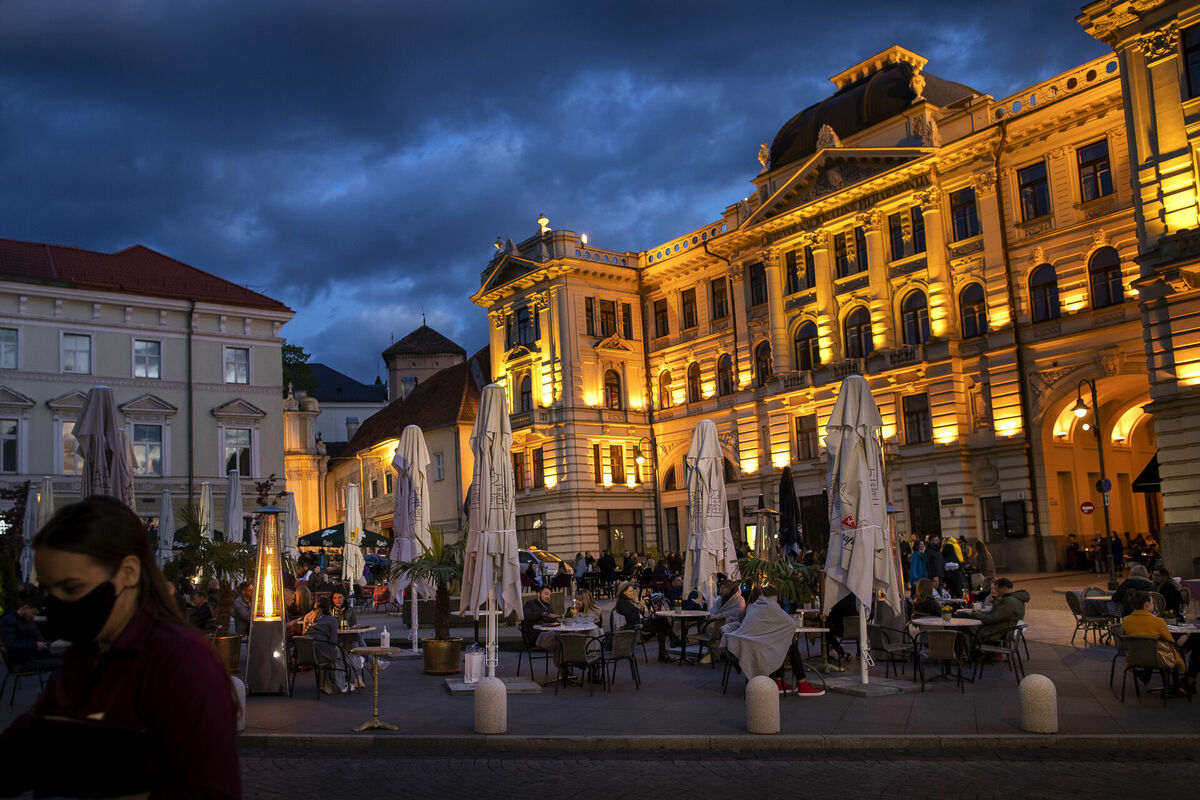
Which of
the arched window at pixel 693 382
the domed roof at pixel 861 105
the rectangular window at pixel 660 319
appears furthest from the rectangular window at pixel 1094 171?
the rectangular window at pixel 660 319

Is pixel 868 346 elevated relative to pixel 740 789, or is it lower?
elevated

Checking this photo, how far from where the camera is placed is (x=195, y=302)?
42500 mm

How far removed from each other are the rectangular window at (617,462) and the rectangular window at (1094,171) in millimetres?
23913

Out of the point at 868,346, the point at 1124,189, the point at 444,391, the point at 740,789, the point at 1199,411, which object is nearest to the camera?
the point at 740,789

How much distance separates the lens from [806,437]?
41406 millimetres

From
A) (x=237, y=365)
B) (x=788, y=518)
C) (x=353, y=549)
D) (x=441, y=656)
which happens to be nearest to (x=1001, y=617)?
(x=441, y=656)

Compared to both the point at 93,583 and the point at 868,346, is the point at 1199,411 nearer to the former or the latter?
the point at 868,346

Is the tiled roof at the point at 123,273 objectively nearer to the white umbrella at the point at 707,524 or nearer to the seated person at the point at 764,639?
the white umbrella at the point at 707,524

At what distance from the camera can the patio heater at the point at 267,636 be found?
14164mm

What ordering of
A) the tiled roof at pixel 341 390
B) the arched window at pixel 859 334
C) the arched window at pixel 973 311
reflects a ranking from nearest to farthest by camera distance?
the arched window at pixel 973 311 < the arched window at pixel 859 334 < the tiled roof at pixel 341 390

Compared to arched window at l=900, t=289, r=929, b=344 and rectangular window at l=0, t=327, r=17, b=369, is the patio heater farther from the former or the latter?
rectangular window at l=0, t=327, r=17, b=369

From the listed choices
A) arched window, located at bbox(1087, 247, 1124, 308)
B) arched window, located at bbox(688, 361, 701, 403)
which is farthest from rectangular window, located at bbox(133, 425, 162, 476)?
arched window, located at bbox(1087, 247, 1124, 308)

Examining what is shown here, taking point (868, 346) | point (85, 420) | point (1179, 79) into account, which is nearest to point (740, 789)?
point (85, 420)

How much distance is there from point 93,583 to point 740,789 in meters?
6.95
